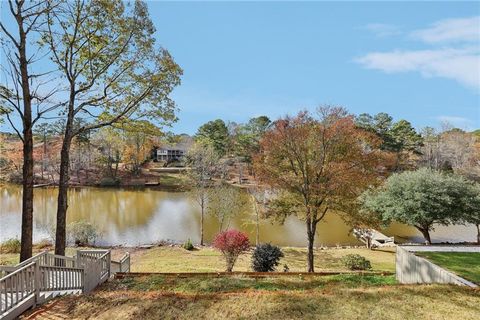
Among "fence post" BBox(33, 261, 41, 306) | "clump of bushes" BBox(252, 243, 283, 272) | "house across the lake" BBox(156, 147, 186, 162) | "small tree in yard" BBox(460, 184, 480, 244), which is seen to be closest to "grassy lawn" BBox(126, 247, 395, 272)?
"clump of bushes" BBox(252, 243, 283, 272)

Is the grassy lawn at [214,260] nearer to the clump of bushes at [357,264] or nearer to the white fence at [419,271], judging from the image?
the clump of bushes at [357,264]

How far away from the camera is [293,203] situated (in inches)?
627

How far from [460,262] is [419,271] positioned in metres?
1.16

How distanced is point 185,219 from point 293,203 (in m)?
17.8

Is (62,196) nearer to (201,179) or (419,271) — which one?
(419,271)

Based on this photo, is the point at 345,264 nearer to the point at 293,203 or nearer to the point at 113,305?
the point at 293,203

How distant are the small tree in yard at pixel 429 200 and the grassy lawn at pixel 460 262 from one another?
6.77m

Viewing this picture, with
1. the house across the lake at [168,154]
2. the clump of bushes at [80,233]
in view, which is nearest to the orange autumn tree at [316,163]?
the clump of bushes at [80,233]

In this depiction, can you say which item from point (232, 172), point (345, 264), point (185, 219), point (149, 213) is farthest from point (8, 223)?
point (232, 172)

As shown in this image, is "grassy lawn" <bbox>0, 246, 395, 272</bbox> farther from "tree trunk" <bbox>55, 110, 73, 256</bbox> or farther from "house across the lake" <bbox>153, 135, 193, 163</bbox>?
"house across the lake" <bbox>153, 135, 193, 163</bbox>

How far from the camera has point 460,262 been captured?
10.1 metres

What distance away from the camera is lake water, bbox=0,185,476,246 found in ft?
83.7

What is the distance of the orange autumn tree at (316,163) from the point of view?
14844 millimetres

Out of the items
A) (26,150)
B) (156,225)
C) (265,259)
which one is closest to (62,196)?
(26,150)
